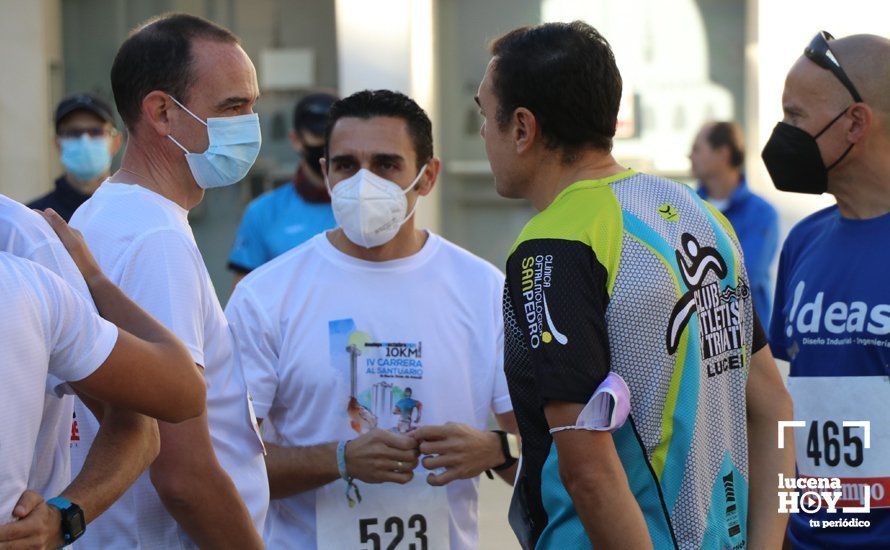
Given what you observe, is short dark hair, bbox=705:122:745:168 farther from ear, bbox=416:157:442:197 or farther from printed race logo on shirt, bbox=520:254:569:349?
printed race logo on shirt, bbox=520:254:569:349

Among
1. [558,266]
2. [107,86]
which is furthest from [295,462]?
[107,86]

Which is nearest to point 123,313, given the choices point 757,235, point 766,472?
point 766,472

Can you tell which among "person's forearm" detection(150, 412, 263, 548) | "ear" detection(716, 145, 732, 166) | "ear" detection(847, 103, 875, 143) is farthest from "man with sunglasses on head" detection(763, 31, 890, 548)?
"ear" detection(716, 145, 732, 166)

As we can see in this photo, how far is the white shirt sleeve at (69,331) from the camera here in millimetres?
2004

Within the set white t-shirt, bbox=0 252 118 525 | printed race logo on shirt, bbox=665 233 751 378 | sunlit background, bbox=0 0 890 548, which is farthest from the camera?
sunlit background, bbox=0 0 890 548

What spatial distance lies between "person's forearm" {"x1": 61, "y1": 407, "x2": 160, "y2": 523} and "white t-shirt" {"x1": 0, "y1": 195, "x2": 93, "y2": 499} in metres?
0.06

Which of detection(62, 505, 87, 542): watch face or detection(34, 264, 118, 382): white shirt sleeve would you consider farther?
detection(62, 505, 87, 542): watch face

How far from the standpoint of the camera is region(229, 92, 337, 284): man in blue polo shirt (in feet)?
18.4

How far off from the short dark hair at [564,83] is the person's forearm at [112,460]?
0.97m

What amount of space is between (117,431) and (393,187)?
156 centimetres

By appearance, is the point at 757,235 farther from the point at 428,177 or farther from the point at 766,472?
the point at 766,472

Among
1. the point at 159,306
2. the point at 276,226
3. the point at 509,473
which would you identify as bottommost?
the point at 509,473

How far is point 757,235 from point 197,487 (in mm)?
Result: 4886

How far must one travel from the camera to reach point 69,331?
202cm
